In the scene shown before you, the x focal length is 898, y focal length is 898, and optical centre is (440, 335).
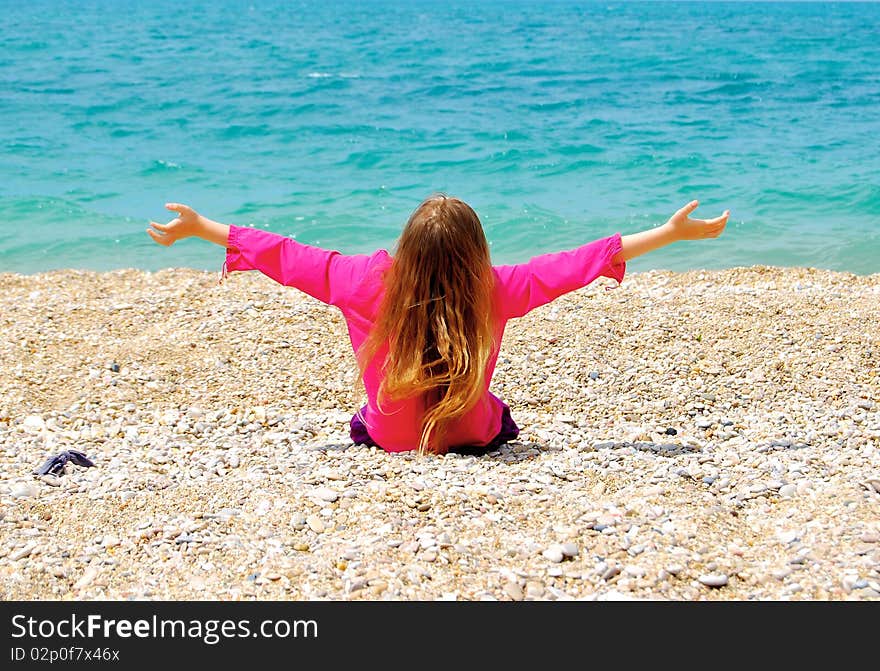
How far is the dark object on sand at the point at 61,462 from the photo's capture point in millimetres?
4211

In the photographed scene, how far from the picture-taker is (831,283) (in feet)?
26.2

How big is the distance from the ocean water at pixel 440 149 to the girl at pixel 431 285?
21.8 ft

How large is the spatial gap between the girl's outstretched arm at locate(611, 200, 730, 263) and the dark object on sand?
8.89 ft

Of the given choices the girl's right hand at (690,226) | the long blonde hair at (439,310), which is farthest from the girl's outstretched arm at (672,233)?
the long blonde hair at (439,310)

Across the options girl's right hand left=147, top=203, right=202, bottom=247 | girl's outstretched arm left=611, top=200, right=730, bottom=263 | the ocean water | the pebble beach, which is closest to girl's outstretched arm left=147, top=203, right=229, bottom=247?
girl's right hand left=147, top=203, right=202, bottom=247

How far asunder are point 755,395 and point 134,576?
3.66 m

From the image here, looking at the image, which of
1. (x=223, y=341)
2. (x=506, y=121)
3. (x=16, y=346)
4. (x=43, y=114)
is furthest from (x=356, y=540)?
(x=43, y=114)

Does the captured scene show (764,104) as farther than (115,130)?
Yes

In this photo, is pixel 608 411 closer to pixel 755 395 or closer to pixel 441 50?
pixel 755 395

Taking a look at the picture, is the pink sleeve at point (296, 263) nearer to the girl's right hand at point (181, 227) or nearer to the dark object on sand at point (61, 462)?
the girl's right hand at point (181, 227)

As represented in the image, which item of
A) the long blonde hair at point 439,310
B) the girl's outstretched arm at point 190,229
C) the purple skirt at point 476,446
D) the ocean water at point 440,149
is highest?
the girl's outstretched arm at point 190,229

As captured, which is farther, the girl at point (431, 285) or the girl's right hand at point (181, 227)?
the girl's right hand at point (181, 227)

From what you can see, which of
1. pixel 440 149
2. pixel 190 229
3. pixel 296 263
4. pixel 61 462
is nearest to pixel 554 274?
pixel 296 263

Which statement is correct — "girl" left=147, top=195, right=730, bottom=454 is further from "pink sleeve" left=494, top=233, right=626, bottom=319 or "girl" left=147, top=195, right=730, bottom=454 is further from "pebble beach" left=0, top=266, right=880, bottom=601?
"pebble beach" left=0, top=266, right=880, bottom=601
